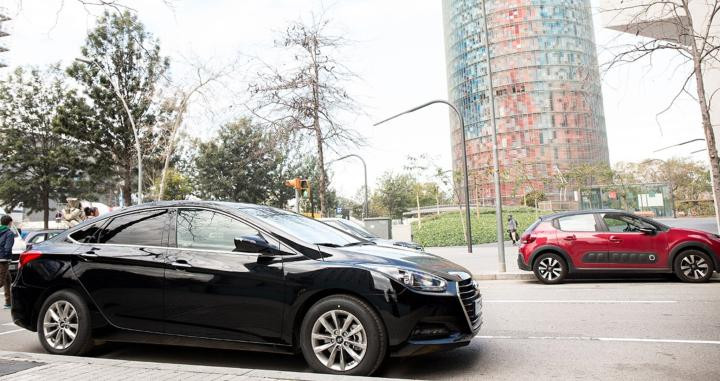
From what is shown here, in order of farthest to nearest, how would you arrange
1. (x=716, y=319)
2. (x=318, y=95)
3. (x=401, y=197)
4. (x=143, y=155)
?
(x=401, y=197), (x=143, y=155), (x=318, y=95), (x=716, y=319)

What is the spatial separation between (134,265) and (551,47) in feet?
320

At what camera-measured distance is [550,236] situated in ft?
34.4

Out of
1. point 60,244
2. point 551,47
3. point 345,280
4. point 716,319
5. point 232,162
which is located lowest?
point 716,319

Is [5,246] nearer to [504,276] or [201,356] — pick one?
[201,356]

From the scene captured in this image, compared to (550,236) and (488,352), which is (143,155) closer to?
(550,236)

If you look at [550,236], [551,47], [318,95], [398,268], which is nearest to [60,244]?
[398,268]

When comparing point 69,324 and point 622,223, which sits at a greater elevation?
point 622,223

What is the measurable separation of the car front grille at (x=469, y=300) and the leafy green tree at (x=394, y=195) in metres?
64.8

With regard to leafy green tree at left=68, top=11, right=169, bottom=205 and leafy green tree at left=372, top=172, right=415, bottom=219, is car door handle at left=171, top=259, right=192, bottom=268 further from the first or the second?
leafy green tree at left=372, top=172, right=415, bottom=219

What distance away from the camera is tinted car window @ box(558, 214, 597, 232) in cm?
1028

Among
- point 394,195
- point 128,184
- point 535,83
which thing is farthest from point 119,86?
point 535,83

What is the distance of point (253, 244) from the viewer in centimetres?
422

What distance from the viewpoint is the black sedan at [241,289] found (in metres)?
3.94

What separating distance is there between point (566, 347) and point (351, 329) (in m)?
2.38
